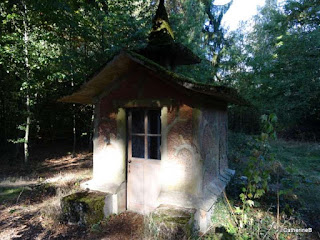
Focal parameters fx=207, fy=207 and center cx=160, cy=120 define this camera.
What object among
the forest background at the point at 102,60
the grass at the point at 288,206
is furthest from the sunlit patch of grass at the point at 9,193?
the grass at the point at 288,206

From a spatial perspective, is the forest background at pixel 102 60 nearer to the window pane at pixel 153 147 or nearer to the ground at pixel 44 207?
the ground at pixel 44 207

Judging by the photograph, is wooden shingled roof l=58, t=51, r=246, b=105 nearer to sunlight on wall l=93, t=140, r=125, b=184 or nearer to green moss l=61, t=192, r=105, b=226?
sunlight on wall l=93, t=140, r=125, b=184

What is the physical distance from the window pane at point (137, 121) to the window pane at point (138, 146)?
6.7 inches

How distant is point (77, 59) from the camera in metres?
7.80

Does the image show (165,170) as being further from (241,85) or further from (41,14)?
(241,85)

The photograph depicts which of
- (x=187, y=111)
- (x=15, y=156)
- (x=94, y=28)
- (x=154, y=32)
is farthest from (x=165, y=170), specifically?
(x=15, y=156)

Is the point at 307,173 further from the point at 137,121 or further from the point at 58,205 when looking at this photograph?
the point at 58,205

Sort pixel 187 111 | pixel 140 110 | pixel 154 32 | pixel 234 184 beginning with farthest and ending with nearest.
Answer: pixel 234 184
pixel 154 32
pixel 140 110
pixel 187 111

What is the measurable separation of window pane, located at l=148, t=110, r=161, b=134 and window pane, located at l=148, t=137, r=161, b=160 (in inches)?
6.5

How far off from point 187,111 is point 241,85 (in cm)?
1646

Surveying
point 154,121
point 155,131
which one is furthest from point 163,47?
point 155,131

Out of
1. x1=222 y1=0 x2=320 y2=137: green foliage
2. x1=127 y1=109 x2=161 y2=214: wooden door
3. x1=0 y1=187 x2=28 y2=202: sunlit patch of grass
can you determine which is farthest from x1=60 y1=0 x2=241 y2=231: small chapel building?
x1=222 y1=0 x2=320 y2=137: green foliage

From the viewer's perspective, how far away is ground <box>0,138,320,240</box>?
12.4 feet

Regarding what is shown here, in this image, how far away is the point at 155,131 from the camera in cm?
432
